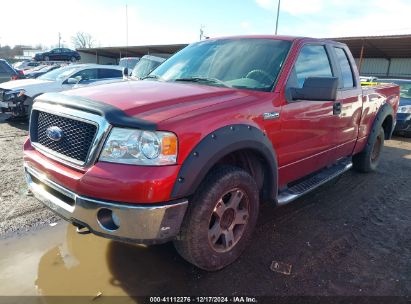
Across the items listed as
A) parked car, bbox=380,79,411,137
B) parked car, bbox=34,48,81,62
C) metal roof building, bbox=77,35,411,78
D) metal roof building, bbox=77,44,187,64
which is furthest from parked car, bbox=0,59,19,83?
parked car, bbox=34,48,81,62

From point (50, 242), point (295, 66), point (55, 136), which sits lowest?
point (50, 242)

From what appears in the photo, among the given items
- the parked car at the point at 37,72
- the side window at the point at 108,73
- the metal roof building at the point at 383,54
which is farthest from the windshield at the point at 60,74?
the metal roof building at the point at 383,54

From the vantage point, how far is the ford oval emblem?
2.77 meters

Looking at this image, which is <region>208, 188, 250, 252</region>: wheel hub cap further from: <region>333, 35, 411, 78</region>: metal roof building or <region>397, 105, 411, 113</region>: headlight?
<region>333, 35, 411, 78</region>: metal roof building

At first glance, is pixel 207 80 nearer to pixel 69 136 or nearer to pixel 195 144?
pixel 195 144

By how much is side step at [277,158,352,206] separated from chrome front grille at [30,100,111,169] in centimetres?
182

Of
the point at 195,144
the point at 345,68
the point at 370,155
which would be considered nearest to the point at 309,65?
the point at 345,68

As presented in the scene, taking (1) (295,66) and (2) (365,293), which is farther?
(1) (295,66)

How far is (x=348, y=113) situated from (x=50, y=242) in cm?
373

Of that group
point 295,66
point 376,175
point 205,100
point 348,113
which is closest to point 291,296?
point 205,100

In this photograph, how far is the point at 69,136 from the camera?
2.72 m

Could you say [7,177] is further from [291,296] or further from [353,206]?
[353,206]

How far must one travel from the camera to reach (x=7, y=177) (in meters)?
5.09

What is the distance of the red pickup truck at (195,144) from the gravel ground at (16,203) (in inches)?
33.8
